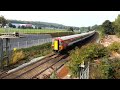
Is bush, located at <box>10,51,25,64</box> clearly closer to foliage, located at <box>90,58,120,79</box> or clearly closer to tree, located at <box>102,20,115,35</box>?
foliage, located at <box>90,58,120,79</box>

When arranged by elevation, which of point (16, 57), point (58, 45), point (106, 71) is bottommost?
point (16, 57)

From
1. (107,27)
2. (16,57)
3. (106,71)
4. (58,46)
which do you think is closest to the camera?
(106,71)

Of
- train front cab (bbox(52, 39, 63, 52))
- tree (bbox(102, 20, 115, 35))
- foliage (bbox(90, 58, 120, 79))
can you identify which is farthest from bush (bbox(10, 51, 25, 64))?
tree (bbox(102, 20, 115, 35))

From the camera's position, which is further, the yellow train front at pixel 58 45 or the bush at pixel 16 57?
the yellow train front at pixel 58 45

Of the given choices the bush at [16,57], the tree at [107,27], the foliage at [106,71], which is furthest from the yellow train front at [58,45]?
the tree at [107,27]

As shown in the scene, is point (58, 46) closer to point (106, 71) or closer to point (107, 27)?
point (106, 71)

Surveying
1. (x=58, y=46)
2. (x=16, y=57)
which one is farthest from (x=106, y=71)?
(x=58, y=46)

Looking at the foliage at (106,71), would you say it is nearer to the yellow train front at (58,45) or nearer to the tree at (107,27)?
the yellow train front at (58,45)
